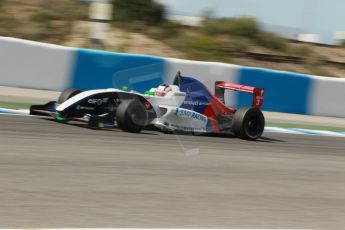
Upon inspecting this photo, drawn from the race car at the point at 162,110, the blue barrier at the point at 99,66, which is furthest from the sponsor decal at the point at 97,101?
the blue barrier at the point at 99,66

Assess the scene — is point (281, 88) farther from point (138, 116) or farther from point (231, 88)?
point (138, 116)

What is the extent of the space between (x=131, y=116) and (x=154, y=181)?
9.37 ft

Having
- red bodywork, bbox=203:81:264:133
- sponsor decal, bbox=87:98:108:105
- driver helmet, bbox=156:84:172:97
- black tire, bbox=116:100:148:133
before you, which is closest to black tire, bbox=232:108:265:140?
red bodywork, bbox=203:81:264:133

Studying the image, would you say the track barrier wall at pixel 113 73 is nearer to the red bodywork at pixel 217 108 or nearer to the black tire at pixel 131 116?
the red bodywork at pixel 217 108

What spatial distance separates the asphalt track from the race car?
0.18 metres

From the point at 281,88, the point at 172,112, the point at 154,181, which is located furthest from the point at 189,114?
the point at 281,88

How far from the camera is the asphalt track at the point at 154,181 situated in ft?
15.7

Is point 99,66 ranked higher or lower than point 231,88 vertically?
lower

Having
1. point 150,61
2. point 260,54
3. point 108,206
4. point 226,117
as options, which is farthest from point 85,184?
point 260,54

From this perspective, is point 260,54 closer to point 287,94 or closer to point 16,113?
point 287,94

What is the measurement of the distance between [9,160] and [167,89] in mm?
3569

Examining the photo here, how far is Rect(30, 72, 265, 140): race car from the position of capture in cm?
884

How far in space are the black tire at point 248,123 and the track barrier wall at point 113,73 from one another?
2.17m

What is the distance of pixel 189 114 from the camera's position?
31.1 feet
